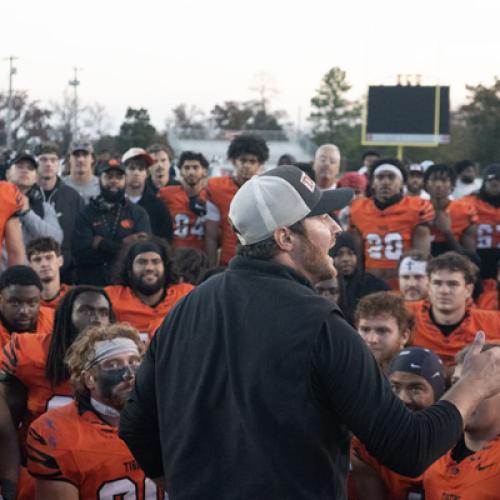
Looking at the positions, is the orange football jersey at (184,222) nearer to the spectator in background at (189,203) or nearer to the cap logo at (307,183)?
A: the spectator in background at (189,203)

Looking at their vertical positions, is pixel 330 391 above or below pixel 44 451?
above

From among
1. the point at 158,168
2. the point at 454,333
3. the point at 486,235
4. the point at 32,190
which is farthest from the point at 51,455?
the point at 158,168

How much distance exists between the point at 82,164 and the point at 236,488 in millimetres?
6944

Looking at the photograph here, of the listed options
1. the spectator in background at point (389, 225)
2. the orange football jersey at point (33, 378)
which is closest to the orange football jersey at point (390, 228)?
the spectator in background at point (389, 225)

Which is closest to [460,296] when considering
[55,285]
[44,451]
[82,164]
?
[55,285]

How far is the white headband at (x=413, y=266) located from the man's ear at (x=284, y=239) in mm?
4503

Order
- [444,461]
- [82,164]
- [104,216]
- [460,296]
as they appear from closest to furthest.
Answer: [444,461] → [460,296] → [104,216] → [82,164]

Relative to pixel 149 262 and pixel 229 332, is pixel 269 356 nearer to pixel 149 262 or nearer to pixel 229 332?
pixel 229 332

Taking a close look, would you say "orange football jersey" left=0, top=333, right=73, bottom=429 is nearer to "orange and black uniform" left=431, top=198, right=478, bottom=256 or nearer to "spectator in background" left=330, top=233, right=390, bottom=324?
"spectator in background" left=330, top=233, right=390, bottom=324

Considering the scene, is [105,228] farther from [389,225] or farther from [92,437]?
[92,437]

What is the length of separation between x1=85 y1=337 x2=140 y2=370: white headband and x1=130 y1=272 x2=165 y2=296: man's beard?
2207mm

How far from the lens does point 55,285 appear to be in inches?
249

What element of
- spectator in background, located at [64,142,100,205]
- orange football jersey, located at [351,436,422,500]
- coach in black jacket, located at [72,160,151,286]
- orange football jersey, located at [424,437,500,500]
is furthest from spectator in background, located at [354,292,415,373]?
spectator in background, located at [64,142,100,205]

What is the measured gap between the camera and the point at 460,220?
8609 millimetres
